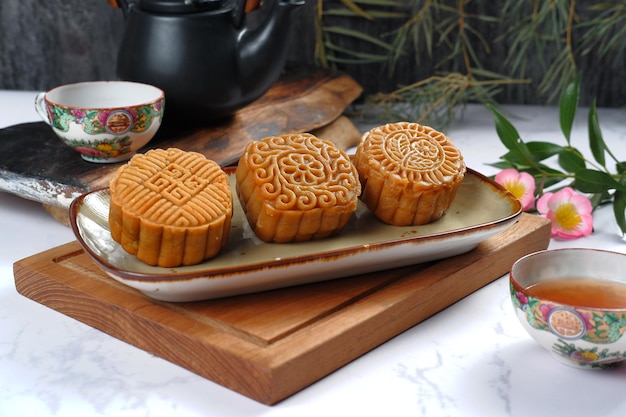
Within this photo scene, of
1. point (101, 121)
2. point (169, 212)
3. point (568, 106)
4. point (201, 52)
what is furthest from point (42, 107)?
point (568, 106)

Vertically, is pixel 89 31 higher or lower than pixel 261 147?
lower

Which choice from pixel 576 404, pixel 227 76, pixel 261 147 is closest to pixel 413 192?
pixel 261 147

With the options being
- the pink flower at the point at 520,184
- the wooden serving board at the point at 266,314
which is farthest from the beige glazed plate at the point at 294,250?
the pink flower at the point at 520,184

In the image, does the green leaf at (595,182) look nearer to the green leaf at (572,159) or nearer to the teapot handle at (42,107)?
the green leaf at (572,159)

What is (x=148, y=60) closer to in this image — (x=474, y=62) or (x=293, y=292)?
(x=293, y=292)

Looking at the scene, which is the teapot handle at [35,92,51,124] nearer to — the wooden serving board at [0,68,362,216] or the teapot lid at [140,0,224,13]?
the wooden serving board at [0,68,362,216]
